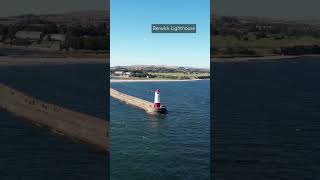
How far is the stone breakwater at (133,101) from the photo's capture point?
88.6 feet

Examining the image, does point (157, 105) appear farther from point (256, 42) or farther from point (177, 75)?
point (256, 42)

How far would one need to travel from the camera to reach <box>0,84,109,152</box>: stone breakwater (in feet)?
89.4

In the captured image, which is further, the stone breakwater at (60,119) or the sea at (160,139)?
the stone breakwater at (60,119)

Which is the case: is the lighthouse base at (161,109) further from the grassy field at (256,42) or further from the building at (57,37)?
the grassy field at (256,42)

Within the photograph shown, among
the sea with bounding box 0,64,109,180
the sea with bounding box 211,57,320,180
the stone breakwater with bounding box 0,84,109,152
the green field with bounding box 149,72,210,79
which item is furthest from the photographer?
the stone breakwater with bounding box 0,84,109,152

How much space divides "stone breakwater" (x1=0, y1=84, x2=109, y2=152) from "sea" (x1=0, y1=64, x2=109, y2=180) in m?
0.49

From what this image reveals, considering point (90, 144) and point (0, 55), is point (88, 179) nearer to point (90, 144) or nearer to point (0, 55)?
point (90, 144)

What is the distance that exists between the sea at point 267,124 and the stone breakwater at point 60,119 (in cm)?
597

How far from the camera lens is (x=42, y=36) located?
44625 mm

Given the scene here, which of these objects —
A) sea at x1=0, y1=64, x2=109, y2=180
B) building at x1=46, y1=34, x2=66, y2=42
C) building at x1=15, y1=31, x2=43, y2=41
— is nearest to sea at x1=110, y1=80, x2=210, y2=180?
sea at x1=0, y1=64, x2=109, y2=180

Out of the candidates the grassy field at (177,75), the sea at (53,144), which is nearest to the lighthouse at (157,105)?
the grassy field at (177,75)

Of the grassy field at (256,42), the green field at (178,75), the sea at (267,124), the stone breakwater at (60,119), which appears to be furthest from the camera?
the grassy field at (256,42)

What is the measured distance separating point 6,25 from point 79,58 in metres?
6.43

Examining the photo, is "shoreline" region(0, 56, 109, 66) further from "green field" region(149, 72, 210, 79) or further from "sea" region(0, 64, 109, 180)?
"green field" region(149, 72, 210, 79)
